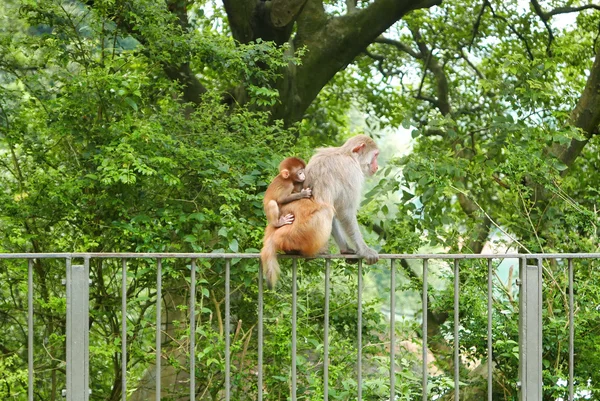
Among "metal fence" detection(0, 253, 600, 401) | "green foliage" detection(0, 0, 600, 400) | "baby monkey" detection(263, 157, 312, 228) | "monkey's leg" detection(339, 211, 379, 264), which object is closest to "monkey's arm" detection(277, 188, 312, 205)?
"baby monkey" detection(263, 157, 312, 228)

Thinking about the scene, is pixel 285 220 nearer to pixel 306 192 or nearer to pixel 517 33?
pixel 306 192

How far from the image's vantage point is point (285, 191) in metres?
4.81

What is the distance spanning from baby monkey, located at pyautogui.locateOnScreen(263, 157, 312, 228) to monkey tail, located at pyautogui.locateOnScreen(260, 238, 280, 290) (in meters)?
0.29

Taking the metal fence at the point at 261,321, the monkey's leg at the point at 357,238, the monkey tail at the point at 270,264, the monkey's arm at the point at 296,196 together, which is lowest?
the metal fence at the point at 261,321

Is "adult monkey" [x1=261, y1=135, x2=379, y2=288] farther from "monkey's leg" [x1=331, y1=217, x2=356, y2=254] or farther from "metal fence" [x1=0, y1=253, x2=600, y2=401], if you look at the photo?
"metal fence" [x1=0, y1=253, x2=600, y2=401]

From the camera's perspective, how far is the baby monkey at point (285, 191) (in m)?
4.78

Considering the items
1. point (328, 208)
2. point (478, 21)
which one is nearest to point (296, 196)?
point (328, 208)

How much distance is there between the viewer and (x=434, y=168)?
7.21m

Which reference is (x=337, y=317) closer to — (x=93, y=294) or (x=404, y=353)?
(x=404, y=353)

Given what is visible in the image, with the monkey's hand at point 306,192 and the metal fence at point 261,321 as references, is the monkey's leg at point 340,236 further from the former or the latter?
the metal fence at point 261,321

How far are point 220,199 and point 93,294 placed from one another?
4.37 ft

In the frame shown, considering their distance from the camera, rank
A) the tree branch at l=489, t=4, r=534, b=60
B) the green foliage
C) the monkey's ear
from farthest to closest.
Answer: the tree branch at l=489, t=4, r=534, b=60 → the green foliage → the monkey's ear

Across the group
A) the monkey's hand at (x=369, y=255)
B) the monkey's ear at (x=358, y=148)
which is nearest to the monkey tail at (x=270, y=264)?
the monkey's hand at (x=369, y=255)

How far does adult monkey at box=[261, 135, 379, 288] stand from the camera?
465 cm
